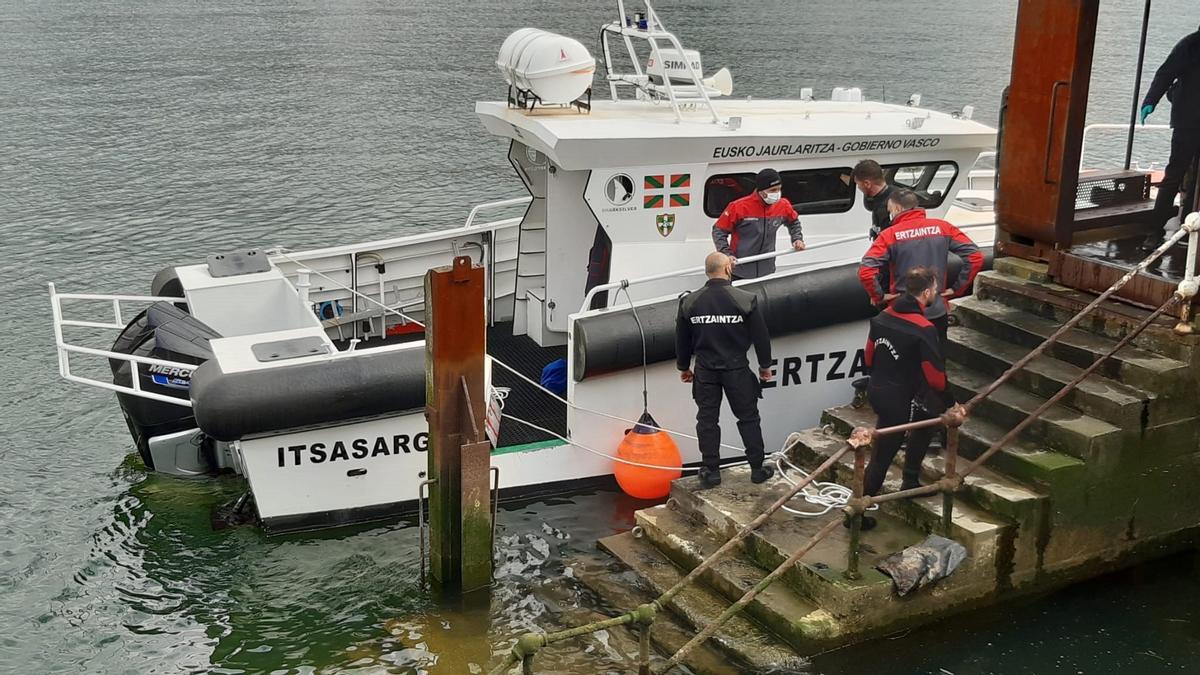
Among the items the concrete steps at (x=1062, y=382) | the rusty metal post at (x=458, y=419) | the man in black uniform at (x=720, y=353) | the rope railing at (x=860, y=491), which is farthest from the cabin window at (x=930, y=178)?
the rusty metal post at (x=458, y=419)

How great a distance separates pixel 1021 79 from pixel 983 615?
362 centimetres

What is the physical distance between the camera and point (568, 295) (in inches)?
398

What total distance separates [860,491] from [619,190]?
346cm

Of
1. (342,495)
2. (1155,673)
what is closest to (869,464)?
(1155,673)

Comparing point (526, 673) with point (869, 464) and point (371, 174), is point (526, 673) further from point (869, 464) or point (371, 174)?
point (371, 174)

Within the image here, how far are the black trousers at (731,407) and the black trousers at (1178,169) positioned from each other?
3.49m

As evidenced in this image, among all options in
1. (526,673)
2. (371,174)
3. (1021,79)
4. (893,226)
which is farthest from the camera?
(371,174)

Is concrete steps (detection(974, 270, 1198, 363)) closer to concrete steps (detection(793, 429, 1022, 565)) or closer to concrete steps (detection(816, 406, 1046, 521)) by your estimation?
concrete steps (detection(816, 406, 1046, 521))

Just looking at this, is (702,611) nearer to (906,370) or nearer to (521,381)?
(906,370)

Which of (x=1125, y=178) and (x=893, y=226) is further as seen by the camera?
(x=1125, y=178)

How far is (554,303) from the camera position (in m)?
10.1

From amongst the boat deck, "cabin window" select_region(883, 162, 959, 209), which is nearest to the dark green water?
the boat deck

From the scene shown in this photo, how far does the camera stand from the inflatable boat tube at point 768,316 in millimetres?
8531

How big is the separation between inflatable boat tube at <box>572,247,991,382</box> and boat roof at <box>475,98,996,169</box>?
1.05 metres
